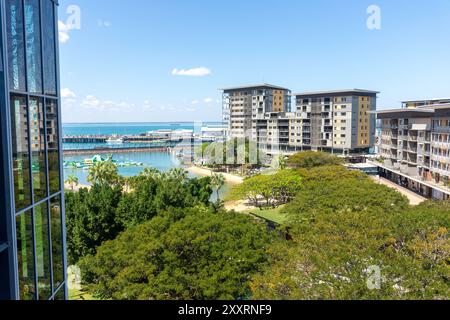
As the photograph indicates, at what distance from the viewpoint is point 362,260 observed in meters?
11.1

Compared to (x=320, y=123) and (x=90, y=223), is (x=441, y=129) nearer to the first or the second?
(x=320, y=123)

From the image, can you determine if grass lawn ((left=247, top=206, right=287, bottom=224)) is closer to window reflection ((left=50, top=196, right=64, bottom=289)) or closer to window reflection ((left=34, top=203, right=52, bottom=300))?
window reflection ((left=50, top=196, right=64, bottom=289))

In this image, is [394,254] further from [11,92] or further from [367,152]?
[367,152]

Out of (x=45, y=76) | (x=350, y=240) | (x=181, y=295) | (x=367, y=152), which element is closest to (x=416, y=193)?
(x=367, y=152)

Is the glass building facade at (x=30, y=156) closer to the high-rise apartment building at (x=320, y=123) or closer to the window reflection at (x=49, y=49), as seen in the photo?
the window reflection at (x=49, y=49)

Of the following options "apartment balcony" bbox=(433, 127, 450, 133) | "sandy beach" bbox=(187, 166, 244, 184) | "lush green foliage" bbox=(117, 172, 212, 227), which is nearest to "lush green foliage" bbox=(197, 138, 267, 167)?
"sandy beach" bbox=(187, 166, 244, 184)

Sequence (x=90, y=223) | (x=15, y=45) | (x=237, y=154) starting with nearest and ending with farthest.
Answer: (x=15, y=45)
(x=90, y=223)
(x=237, y=154)

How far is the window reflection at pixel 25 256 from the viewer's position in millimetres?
5328

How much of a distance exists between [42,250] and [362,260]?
859cm

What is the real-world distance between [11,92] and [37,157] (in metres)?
1.21

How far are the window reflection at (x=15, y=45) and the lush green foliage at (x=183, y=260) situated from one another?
9492mm

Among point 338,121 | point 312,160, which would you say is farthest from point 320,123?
point 312,160

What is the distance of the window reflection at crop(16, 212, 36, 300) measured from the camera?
5.33 meters

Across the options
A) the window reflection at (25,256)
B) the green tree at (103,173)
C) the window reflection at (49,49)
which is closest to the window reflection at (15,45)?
the window reflection at (49,49)
